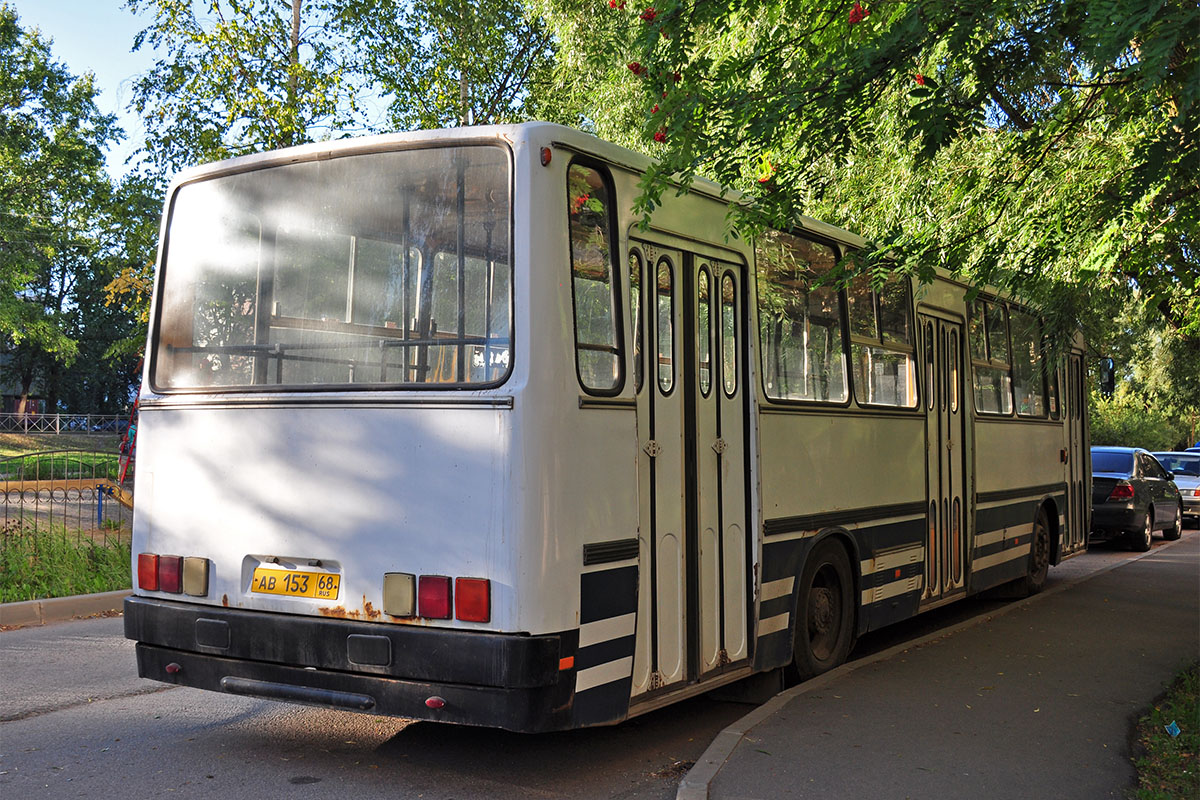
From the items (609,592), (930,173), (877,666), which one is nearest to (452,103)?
(930,173)

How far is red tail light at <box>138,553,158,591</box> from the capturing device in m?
6.32

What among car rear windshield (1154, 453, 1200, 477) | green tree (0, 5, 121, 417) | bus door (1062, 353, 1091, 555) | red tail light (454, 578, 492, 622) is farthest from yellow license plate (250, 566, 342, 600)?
green tree (0, 5, 121, 417)

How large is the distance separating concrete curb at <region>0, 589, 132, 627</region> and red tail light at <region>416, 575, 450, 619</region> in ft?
19.8

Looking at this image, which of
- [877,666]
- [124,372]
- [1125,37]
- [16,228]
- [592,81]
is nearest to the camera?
[1125,37]

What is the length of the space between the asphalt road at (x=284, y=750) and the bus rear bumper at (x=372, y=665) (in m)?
0.49

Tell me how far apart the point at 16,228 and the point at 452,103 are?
1006 inches

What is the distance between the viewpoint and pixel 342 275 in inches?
239

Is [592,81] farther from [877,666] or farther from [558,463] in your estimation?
[558,463]

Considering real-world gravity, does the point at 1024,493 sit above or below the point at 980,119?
below

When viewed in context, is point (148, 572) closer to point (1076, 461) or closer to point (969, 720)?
point (969, 720)

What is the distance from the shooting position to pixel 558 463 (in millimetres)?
5473

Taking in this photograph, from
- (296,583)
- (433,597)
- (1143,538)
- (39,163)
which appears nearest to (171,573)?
(296,583)

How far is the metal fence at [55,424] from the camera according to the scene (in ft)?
168

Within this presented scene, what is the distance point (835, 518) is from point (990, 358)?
428 centimetres
